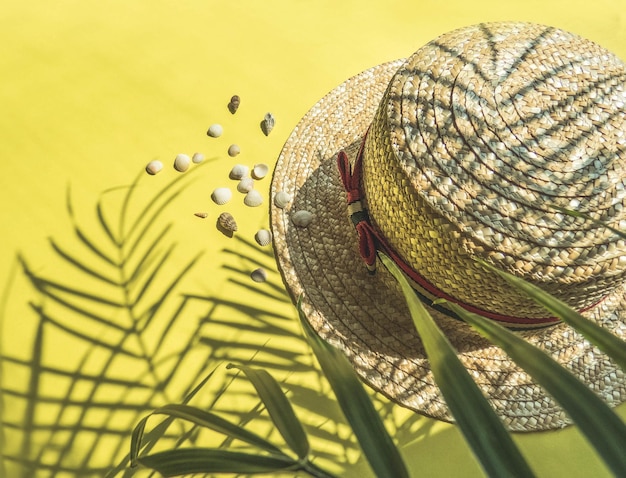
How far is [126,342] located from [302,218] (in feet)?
1.38

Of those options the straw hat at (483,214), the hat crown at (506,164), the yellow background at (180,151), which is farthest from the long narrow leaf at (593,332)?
the yellow background at (180,151)

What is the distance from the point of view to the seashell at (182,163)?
121 cm

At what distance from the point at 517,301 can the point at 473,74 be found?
346 millimetres

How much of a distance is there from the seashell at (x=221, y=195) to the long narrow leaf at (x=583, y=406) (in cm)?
90

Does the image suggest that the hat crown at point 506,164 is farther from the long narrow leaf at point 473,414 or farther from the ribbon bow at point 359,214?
the long narrow leaf at point 473,414

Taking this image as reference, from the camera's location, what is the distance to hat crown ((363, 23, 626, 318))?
0.72 metres

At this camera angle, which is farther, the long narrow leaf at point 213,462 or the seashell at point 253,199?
the seashell at point 253,199

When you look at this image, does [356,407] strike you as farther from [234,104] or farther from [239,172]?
[234,104]

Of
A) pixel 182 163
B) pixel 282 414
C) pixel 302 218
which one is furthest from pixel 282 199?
pixel 282 414

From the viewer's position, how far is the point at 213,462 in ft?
1.09

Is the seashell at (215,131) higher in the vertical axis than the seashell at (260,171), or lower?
higher

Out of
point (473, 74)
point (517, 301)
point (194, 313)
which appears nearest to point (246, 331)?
point (194, 313)

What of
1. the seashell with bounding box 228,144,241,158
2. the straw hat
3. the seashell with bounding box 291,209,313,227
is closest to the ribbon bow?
the straw hat

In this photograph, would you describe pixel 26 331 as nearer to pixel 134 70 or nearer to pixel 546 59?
pixel 134 70
